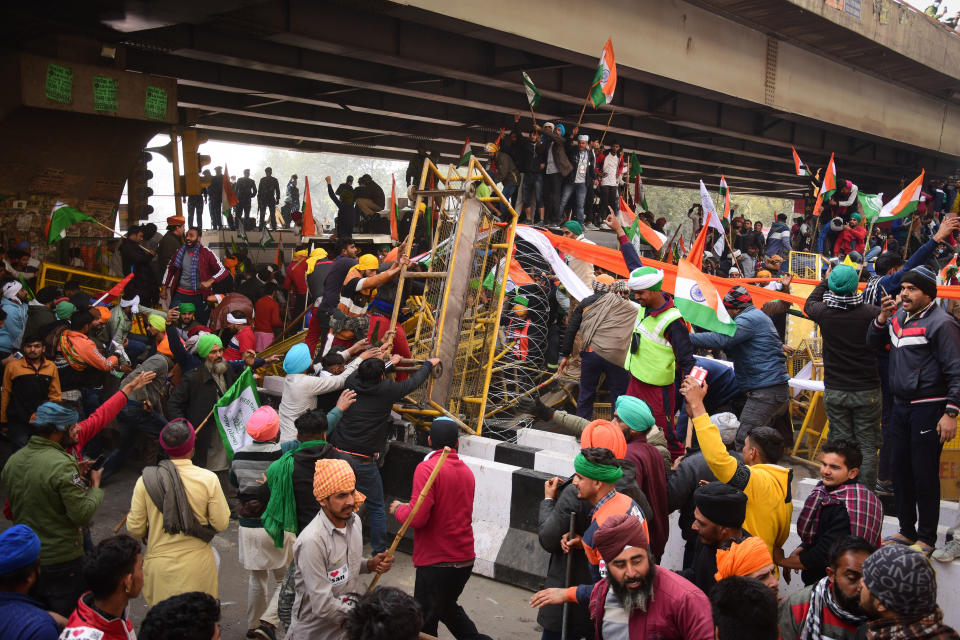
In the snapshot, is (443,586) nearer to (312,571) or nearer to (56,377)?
(312,571)

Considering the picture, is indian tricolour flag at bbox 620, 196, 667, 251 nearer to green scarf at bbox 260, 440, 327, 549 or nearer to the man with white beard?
green scarf at bbox 260, 440, 327, 549

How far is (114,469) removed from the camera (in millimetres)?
8195

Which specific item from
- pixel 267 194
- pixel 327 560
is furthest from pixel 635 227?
pixel 267 194

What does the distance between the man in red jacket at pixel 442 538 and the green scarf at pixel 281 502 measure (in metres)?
0.73

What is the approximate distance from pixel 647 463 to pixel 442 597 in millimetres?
1522

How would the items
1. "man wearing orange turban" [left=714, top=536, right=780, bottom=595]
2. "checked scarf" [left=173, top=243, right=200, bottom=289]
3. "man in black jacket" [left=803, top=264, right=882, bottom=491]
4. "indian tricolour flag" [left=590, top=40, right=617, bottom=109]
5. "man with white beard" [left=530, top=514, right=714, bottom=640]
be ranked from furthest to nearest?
"indian tricolour flag" [left=590, top=40, right=617, bottom=109] < "checked scarf" [left=173, top=243, right=200, bottom=289] < "man in black jacket" [left=803, top=264, right=882, bottom=491] < "man wearing orange turban" [left=714, top=536, right=780, bottom=595] < "man with white beard" [left=530, top=514, right=714, bottom=640]

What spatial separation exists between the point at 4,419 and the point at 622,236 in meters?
6.21

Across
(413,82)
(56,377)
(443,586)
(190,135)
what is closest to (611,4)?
(413,82)

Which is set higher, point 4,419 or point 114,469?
point 4,419

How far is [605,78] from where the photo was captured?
12.2 metres

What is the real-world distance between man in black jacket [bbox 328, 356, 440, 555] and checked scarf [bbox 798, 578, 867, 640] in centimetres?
373

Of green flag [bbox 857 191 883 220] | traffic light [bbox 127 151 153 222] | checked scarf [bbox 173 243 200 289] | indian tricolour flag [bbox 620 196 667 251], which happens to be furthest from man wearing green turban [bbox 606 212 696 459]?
traffic light [bbox 127 151 153 222]

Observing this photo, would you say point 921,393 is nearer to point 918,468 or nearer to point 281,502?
point 918,468

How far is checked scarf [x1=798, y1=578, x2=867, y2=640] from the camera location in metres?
3.26
